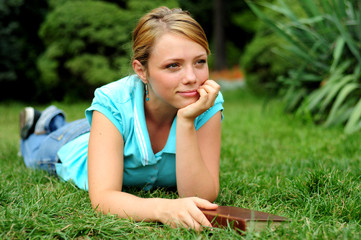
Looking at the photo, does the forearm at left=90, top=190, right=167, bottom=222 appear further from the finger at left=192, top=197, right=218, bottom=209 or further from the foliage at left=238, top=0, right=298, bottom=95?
the foliage at left=238, top=0, right=298, bottom=95

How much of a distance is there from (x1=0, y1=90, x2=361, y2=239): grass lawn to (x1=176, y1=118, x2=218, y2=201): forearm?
0.75ft

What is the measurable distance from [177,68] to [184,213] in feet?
2.32

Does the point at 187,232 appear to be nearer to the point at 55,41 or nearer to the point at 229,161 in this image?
the point at 229,161

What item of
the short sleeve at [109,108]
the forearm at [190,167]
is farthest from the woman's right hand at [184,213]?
the short sleeve at [109,108]

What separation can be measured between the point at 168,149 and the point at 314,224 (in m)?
0.86

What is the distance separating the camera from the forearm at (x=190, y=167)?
2119 mm

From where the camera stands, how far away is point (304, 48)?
5.26m

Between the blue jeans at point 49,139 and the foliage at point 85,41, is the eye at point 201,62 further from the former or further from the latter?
the foliage at point 85,41

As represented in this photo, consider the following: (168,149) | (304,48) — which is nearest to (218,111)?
(168,149)

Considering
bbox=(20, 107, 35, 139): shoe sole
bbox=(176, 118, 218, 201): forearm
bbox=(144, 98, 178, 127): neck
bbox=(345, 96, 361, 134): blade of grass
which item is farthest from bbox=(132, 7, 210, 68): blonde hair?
bbox=(345, 96, 361, 134): blade of grass

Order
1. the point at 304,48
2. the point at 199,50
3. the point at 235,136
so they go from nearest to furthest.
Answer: the point at 199,50 < the point at 235,136 < the point at 304,48

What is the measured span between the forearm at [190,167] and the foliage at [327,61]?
262cm

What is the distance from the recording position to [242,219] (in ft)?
5.79

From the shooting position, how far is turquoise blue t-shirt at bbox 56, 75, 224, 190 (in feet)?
7.59
